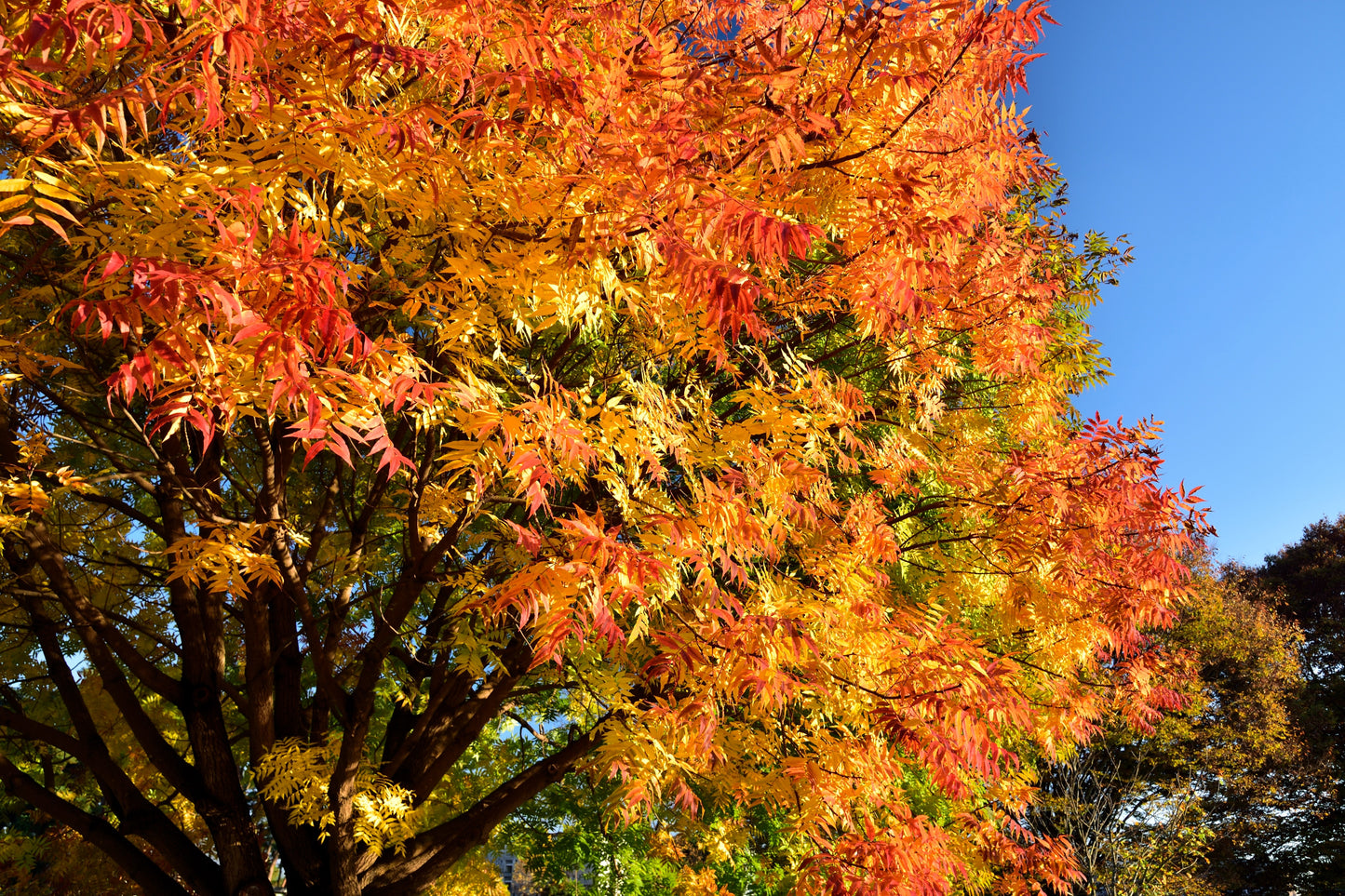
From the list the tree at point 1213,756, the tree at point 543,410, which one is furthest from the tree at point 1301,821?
the tree at point 543,410

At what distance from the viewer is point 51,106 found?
2639 mm


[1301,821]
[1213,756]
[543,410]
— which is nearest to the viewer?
[543,410]

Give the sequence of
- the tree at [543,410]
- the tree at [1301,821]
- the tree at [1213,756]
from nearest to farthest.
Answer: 1. the tree at [543,410]
2. the tree at [1213,756]
3. the tree at [1301,821]

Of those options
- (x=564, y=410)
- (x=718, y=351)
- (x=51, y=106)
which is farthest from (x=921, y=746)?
(x=51, y=106)

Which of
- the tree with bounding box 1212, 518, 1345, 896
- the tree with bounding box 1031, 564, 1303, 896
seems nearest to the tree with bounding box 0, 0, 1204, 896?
the tree with bounding box 1031, 564, 1303, 896

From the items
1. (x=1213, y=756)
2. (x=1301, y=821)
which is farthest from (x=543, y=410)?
(x=1301, y=821)

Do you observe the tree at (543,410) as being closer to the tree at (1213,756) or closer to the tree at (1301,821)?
the tree at (1213,756)

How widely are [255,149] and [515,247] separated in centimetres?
102

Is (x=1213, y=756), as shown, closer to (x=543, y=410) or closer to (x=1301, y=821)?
(x=1301, y=821)

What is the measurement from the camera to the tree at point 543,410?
2770mm

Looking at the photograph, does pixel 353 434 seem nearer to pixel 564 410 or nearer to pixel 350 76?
pixel 564 410

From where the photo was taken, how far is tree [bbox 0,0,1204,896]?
2.77 meters

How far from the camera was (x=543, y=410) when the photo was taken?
10.1 feet

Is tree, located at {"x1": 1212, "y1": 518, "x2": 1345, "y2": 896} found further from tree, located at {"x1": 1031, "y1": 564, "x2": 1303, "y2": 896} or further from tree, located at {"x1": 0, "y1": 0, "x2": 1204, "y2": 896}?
tree, located at {"x1": 0, "y1": 0, "x2": 1204, "y2": 896}
